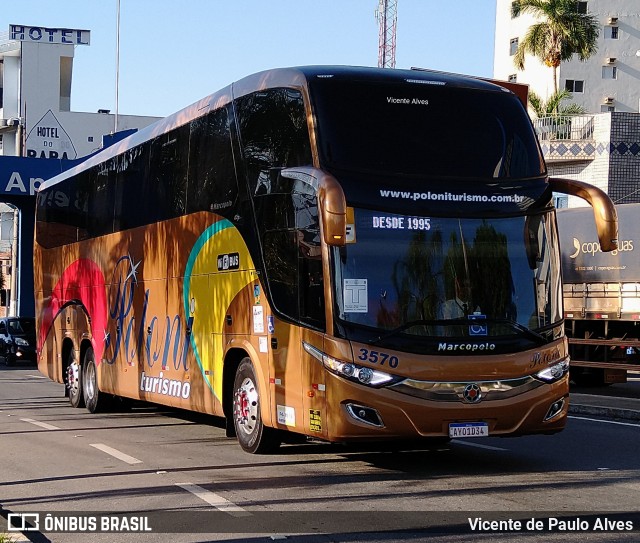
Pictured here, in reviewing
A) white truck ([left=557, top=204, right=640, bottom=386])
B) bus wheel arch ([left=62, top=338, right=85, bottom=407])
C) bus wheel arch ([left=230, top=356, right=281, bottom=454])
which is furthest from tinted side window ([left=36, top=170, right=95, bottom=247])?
white truck ([left=557, top=204, right=640, bottom=386])

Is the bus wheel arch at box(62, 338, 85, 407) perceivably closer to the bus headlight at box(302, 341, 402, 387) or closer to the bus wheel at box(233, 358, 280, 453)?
the bus wheel at box(233, 358, 280, 453)

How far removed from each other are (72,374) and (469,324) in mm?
11212

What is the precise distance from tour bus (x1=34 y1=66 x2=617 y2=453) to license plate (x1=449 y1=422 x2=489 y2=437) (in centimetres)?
2

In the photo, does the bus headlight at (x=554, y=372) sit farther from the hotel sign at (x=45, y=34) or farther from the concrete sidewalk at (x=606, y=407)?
the hotel sign at (x=45, y=34)

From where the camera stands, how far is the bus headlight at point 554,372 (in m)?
11.2

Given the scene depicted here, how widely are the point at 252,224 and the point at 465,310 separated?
8.68 ft

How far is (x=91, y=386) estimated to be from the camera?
19344 millimetres

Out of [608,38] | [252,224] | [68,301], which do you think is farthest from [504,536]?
[608,38]

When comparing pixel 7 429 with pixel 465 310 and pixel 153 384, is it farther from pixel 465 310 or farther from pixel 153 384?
pixel 465 310

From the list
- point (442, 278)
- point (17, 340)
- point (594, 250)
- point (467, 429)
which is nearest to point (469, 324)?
point (442, 278)

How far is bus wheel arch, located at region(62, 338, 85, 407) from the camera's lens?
20078 millimetres

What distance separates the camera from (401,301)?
35.6 ft

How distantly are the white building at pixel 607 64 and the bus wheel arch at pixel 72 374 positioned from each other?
186 feet

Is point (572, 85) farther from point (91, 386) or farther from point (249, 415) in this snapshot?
point (249, 415)
